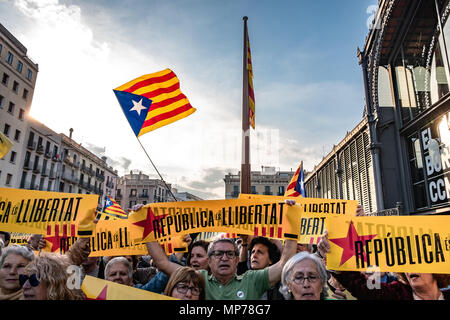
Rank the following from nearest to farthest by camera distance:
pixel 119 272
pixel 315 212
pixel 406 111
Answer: pixel 119 272 → pixel 315 212 → pixel 406 111

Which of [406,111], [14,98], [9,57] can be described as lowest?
[406,111]

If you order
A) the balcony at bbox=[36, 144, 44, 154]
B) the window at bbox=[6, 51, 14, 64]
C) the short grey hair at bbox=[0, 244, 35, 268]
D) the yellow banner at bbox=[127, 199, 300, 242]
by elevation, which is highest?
the window at bbox=[6, 51, 14, 64]

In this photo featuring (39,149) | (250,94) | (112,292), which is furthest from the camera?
(39,149)

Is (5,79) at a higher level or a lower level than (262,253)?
higher

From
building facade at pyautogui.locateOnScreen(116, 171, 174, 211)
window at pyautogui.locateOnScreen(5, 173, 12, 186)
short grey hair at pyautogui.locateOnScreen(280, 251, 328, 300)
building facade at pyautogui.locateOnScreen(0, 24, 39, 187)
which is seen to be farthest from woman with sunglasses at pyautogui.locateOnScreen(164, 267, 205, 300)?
building facade at pyautogui.locateOnScreen(116, 171, 174, 211)

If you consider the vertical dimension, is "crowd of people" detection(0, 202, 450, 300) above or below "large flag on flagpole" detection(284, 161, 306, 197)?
below

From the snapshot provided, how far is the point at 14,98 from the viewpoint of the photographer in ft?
104

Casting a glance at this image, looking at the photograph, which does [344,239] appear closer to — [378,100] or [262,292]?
[262,292]

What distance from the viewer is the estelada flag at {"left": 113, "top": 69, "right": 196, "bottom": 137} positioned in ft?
19.5

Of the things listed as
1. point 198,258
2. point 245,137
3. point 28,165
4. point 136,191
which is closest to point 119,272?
point 198,258

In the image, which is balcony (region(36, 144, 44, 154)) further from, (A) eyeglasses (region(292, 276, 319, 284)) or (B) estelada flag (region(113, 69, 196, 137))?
(A) eyeglasses (region(292, 276, 319, 284))

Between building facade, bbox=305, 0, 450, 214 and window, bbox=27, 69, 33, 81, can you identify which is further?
window, bbox=27, 69, 33, 81

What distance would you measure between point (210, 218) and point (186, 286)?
1.46 meters

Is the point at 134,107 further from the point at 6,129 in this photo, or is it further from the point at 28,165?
the point at 28,165
